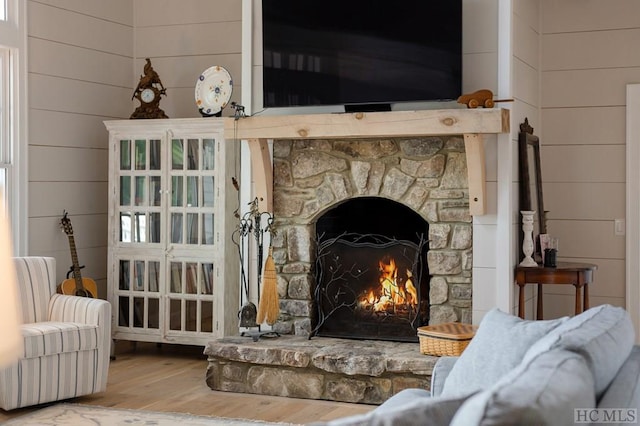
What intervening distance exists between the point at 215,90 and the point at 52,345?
2.16 m

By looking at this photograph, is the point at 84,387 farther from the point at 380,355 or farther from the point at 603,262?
the point at 603,262

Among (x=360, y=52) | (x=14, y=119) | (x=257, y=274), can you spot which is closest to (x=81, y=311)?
(x=257, y=274)

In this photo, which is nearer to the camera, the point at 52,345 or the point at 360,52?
the point at 52,345

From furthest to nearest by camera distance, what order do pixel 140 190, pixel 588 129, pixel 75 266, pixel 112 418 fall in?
1. pixel 140 190
2. pixel 75 266
3. pixel 588 129
4. pixel 112 418

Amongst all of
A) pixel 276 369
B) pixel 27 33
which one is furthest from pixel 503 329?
pixel 27 33

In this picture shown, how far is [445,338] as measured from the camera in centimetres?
504

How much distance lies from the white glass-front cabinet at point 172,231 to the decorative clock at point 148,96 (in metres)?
0.20

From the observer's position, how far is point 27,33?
20.2 feet

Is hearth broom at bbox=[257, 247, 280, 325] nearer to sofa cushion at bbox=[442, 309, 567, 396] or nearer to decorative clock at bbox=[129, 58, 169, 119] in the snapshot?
decorative clock at bbox=[129, 58, 169, 119]

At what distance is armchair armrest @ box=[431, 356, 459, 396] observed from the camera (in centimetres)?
322

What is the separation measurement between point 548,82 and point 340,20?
154cm

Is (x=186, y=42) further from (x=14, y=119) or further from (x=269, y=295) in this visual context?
(x=269, y=295)

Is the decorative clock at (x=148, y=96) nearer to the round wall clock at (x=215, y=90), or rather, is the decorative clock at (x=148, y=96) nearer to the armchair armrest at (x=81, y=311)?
the round wall clock at (x=215, y=90)

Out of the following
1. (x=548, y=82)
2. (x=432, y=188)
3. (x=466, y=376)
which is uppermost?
(x=548, y=82)
